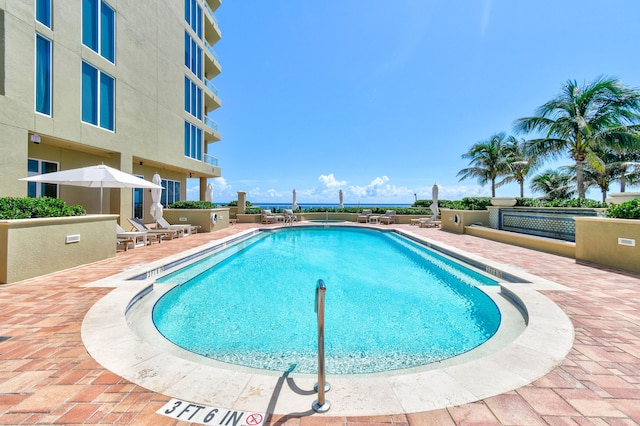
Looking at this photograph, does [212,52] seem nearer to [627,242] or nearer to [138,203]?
[138,203]

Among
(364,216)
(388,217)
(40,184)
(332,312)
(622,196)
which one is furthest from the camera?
(364,216)

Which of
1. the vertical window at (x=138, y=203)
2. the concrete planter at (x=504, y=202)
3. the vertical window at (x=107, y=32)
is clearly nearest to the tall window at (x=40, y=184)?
the vertical window at (x=138, y=203)

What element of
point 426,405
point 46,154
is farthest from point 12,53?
point 426,405

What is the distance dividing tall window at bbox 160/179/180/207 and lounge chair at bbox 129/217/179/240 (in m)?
6.68

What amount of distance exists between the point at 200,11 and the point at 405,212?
66.5 feet

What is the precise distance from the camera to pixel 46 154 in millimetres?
10164

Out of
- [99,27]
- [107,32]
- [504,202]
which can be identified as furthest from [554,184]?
[99,27]

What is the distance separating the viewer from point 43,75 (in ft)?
29.1

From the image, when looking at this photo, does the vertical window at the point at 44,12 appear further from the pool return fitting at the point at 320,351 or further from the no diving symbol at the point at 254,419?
the no diving symbol at the point at 254,419

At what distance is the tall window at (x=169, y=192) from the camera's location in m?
17.3

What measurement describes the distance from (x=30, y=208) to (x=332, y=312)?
6.65 metres

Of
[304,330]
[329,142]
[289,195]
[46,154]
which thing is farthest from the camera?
[329,142]

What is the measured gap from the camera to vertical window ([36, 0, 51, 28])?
8.77 meters

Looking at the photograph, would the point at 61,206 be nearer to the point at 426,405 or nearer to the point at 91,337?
the point at 91,337
